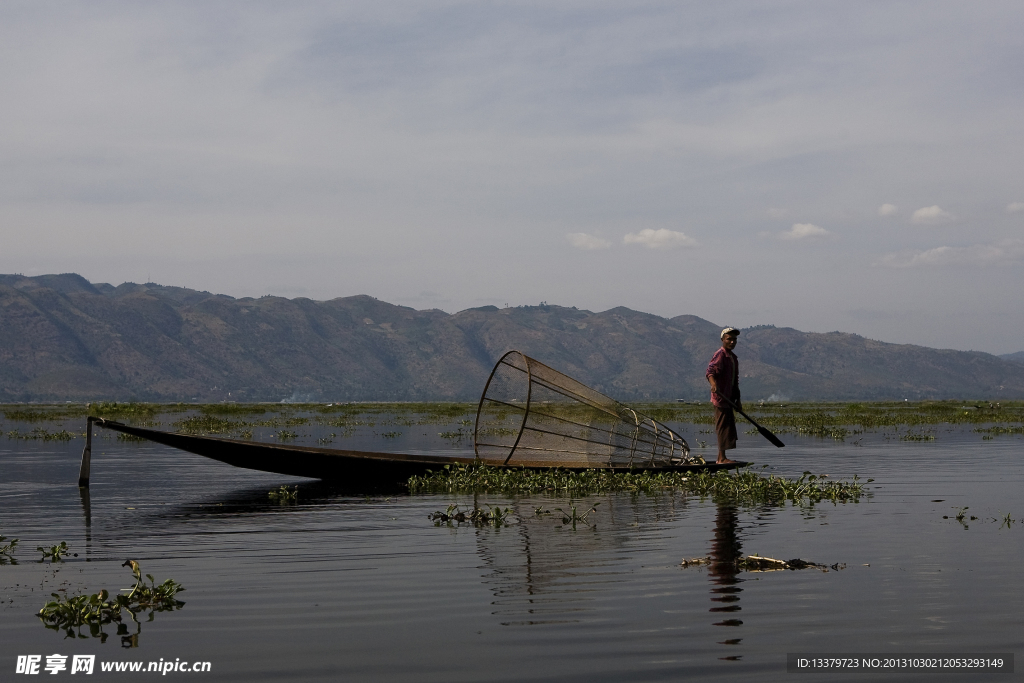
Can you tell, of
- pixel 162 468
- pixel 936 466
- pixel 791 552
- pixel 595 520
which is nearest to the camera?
pixel 791 552

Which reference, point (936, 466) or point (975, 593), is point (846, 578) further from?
point (936, 466)

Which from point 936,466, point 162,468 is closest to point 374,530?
point 162,468

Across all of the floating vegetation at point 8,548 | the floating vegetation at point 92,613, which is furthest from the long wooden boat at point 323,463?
the floating vegetation at point 92,613

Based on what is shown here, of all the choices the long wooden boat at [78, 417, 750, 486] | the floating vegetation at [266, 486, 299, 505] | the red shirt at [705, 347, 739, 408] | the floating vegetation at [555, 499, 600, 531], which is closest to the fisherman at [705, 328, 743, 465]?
the red shirt at [705, 347, 739, 408]

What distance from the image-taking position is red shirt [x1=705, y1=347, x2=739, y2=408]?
21.2 m

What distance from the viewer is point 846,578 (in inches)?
442

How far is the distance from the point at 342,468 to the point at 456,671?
14735 millimetres

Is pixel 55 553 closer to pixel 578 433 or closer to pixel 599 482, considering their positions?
pixel 599 482

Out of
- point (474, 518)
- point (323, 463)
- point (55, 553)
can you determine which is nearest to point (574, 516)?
point (474, 518)

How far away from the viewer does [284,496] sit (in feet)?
68.1

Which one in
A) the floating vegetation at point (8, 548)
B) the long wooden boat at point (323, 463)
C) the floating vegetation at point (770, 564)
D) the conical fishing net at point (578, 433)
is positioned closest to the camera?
the floating vegetation at point (770, 564)

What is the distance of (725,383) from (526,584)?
36.6 ft

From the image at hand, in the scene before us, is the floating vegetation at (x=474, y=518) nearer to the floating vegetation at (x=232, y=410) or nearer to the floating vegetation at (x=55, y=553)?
the floating vegetation at (x=55, y=553)

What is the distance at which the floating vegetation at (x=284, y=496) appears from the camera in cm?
2027
